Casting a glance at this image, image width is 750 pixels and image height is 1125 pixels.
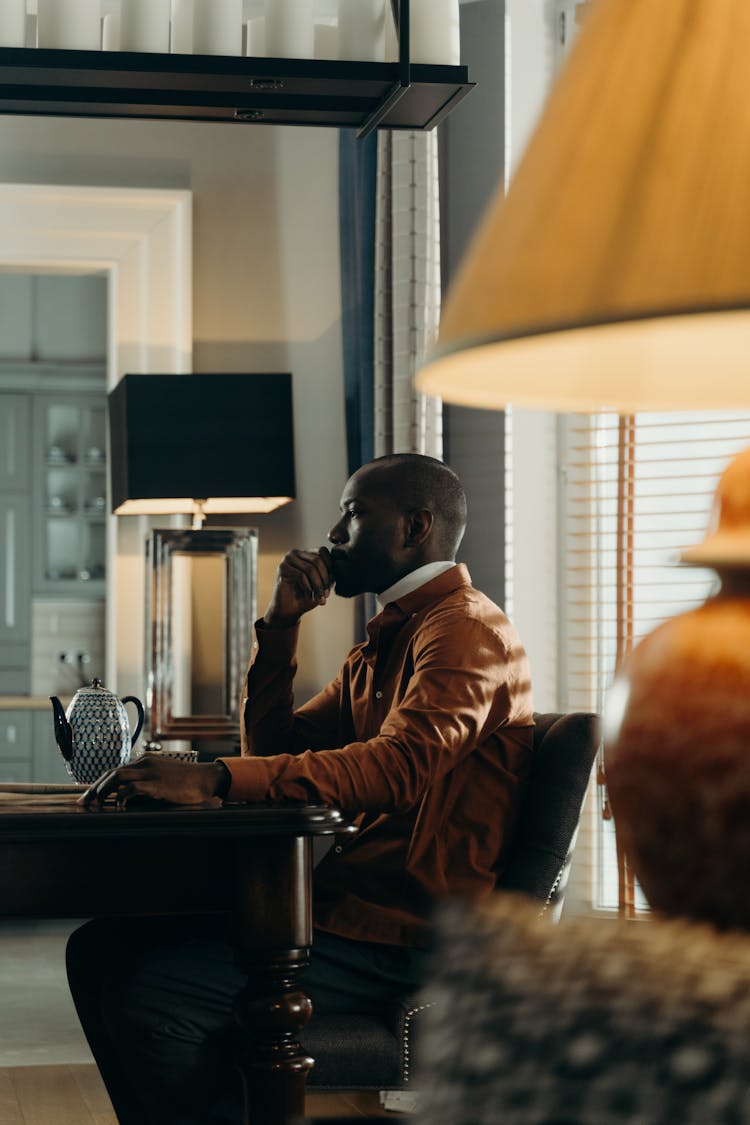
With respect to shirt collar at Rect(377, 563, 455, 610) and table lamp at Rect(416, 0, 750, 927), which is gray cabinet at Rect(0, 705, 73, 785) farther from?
table lamp at Rect(416, 0, 750, 927)

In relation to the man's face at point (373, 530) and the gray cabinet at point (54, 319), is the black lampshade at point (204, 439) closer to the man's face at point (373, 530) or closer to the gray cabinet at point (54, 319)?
the man's face at point (373, 530)

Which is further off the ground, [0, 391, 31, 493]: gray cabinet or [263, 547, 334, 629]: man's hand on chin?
[0, 391, 31, 493]: gray cabinet

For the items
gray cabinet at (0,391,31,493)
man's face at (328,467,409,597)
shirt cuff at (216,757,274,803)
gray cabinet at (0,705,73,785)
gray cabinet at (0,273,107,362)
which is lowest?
gray cabinet at (0,705,73,785)

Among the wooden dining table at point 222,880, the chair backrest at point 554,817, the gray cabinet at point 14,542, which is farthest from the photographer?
the gray cabinet at point 14,542

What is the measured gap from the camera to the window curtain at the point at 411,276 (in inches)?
150

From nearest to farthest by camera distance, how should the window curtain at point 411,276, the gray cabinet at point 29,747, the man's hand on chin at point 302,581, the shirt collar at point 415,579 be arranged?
the shirt collar at point 415,579, the man's hand on chin at point 302,581, the window curtain at point 411,276, the gray cabinet at point 29,747

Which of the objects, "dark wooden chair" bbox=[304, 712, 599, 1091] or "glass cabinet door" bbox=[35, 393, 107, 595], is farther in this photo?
"glass cabinet door" bbox=[35, 393, 107, 595]

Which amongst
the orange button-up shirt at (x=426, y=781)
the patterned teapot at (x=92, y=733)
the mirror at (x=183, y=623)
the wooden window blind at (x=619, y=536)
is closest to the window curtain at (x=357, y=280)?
the mirror at (x=183, y=623)

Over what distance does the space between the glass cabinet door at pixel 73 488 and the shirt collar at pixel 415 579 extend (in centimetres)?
558

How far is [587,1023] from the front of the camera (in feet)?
1.47

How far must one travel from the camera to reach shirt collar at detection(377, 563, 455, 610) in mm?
2643

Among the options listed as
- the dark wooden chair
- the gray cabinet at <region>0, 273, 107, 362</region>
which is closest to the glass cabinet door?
the gray cabinet at <region>0, 273, 107, 362</region>

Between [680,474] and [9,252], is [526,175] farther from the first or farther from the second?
[9,252]

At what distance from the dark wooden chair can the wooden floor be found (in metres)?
1.30
